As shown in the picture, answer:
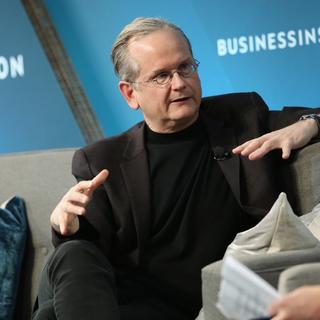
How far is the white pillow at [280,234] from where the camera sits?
169 cm

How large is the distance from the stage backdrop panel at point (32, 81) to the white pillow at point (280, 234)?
1663mm

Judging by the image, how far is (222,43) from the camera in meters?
3.15

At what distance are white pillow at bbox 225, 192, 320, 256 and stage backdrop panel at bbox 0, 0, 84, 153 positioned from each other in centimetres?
166

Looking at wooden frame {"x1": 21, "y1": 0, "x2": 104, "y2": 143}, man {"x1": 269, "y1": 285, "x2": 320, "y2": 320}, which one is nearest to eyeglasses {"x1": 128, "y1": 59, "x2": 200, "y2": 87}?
wooden frame {"x1": 21, "y1": 0, "x2": 104, "y2": 143}

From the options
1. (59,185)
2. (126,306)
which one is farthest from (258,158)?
(59,185)

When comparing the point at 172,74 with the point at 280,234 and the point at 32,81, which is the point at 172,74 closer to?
the point at 280,234

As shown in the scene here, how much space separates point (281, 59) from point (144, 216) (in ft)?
4.05

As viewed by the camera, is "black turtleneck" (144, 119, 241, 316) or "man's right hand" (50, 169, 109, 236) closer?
"man's right hand" (50, 169, 109, 236)

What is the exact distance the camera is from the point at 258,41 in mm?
3104

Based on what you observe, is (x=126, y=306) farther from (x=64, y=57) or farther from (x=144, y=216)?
(x=64, y=57)

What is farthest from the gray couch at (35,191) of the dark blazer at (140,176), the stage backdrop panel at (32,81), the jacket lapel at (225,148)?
the jacket lapel at (225,148)

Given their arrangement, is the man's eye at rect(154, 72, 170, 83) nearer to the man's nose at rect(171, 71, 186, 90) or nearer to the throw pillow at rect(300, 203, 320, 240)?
the man's nose at rect(171, 71, 186, 90)

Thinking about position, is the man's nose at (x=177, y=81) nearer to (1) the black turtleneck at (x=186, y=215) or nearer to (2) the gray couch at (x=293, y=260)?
(1) the black turtleneck at (x=186, y=215)

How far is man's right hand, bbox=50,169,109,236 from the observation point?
75.3 inches
